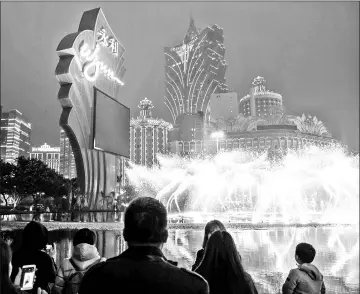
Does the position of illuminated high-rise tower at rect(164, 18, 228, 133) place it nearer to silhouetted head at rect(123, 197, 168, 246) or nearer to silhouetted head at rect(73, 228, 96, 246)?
silhouetted head at rect(73, 228, 96, 246)

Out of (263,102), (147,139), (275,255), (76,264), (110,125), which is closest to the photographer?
(76,264)

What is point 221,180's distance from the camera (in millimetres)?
28047

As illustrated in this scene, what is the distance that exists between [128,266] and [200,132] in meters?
116

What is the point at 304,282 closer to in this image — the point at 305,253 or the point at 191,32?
the point at 305,253

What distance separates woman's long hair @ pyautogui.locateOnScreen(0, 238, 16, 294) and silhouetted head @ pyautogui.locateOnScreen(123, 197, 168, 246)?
88cm

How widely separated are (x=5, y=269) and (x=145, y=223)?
101 centimetres

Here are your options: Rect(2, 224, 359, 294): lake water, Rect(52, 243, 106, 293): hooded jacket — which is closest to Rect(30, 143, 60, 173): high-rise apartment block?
Rect(2, 224, 359, 294): lake water

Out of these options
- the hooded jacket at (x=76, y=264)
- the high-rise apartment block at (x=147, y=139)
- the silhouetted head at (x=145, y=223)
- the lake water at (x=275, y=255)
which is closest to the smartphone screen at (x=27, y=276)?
the hooded jacket at (x=76, y=264)

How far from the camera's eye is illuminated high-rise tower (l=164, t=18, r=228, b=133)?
170375mm

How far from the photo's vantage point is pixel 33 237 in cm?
304

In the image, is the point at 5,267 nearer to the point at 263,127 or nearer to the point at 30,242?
the point at 30,242

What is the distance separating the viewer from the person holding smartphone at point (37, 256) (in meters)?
2.96

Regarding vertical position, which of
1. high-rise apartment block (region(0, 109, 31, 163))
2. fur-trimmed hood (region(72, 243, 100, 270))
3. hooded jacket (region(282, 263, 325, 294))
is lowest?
hooded jacket (region(282, 263, 325, 294))

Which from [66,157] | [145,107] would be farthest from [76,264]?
[66,157]
